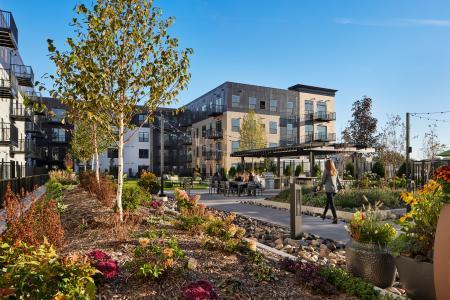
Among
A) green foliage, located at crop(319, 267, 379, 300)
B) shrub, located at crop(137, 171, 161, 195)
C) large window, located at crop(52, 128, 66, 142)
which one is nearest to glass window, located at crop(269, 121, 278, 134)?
shrub, located at crop(137, 171, 161, 195)

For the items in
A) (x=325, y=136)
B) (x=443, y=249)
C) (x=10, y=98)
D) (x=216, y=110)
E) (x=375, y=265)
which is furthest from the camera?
(x=325, y=136)

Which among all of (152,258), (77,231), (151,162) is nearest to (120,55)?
(77,231)

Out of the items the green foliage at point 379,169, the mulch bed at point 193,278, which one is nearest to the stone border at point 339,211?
the mulch bed at point 193,278

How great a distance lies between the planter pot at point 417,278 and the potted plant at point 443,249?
1.71ft

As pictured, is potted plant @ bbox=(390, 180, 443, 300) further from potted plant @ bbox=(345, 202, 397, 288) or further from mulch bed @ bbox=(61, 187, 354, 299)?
mulch bed @ bbox=(61, 187, 354, 299)

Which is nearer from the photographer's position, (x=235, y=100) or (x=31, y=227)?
(x=31, y=227)

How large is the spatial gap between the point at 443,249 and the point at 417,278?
91 centimetres

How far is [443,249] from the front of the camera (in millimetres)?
3557

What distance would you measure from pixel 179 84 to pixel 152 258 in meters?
4.73

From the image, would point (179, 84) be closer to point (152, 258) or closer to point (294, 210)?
point (294, 210)

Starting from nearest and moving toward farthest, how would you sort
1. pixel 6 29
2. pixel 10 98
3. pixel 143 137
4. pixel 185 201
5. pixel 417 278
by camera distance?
pixel 417 278, pixel 185 201, pixel 6 29, pixel 10 98, pixel 143 137

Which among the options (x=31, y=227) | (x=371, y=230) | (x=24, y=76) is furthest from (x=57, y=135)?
(x=371, y=230)

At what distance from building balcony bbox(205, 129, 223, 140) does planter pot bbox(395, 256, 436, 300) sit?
4282 centimetres

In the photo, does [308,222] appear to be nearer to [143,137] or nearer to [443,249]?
[443,249]
